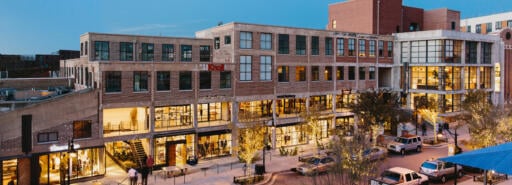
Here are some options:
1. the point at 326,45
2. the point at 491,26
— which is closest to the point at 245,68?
the point at 326,45

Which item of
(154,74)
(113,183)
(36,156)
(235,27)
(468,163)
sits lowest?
(113,183)

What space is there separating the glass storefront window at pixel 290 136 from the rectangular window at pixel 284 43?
8.30 metres

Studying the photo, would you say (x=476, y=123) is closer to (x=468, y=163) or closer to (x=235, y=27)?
(x=468, y=163)

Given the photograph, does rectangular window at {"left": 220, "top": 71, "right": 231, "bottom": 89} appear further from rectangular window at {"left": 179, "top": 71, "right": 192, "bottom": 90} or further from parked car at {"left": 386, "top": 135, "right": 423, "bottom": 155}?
parked car at {"left": 386, "top": 135, "right": 423, "bottom": 155}

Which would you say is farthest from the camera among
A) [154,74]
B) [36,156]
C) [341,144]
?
[154,74]

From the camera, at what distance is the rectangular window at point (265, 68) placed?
142ft

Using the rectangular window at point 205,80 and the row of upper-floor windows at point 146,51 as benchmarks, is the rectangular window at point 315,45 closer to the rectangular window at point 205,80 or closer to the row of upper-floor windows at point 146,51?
the row of upper-floor windows at point 146,51

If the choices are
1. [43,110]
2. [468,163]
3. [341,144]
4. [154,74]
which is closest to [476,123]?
[341,144]

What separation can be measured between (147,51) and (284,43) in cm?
1522

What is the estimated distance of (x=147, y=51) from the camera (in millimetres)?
45406

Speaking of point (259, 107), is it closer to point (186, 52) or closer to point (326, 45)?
point (186, 52)

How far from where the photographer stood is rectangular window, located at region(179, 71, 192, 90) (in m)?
37.2

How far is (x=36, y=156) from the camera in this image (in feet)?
96.8

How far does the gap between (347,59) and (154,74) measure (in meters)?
25.8
